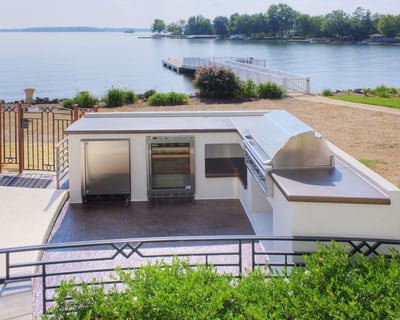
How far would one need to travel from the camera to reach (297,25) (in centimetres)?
14412

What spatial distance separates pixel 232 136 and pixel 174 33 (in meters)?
197

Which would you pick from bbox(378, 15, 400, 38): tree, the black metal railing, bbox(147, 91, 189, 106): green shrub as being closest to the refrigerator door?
the black metal railing

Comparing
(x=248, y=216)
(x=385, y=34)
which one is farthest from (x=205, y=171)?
(x=385, y=34)

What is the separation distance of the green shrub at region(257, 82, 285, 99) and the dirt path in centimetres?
45

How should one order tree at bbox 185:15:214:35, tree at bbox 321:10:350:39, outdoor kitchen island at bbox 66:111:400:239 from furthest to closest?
tree at bbox 185:15:214:35 < tree at bbox 321:10:350:39 < outdoor kitchen island at bbox 66:111:400:239

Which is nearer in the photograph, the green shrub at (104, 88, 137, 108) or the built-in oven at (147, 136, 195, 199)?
the built-in oven at (147, 136, 195, 199)

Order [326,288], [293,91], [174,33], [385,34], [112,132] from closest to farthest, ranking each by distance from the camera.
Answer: [326,288] < [112,132] < [293,91] < [385,34] < [174,33]

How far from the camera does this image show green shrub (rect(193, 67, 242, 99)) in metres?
22.3

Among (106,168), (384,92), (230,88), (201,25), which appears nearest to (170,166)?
(106,168)

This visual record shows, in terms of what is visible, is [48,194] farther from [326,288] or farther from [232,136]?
[326,288]

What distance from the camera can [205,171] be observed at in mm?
8086

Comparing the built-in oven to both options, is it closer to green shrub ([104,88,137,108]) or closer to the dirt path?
the dirt path

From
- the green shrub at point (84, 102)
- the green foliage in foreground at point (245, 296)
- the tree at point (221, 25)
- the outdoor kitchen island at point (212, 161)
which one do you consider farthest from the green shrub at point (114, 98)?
the tree at point (221, 25)

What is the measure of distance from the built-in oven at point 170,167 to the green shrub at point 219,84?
1456cm
